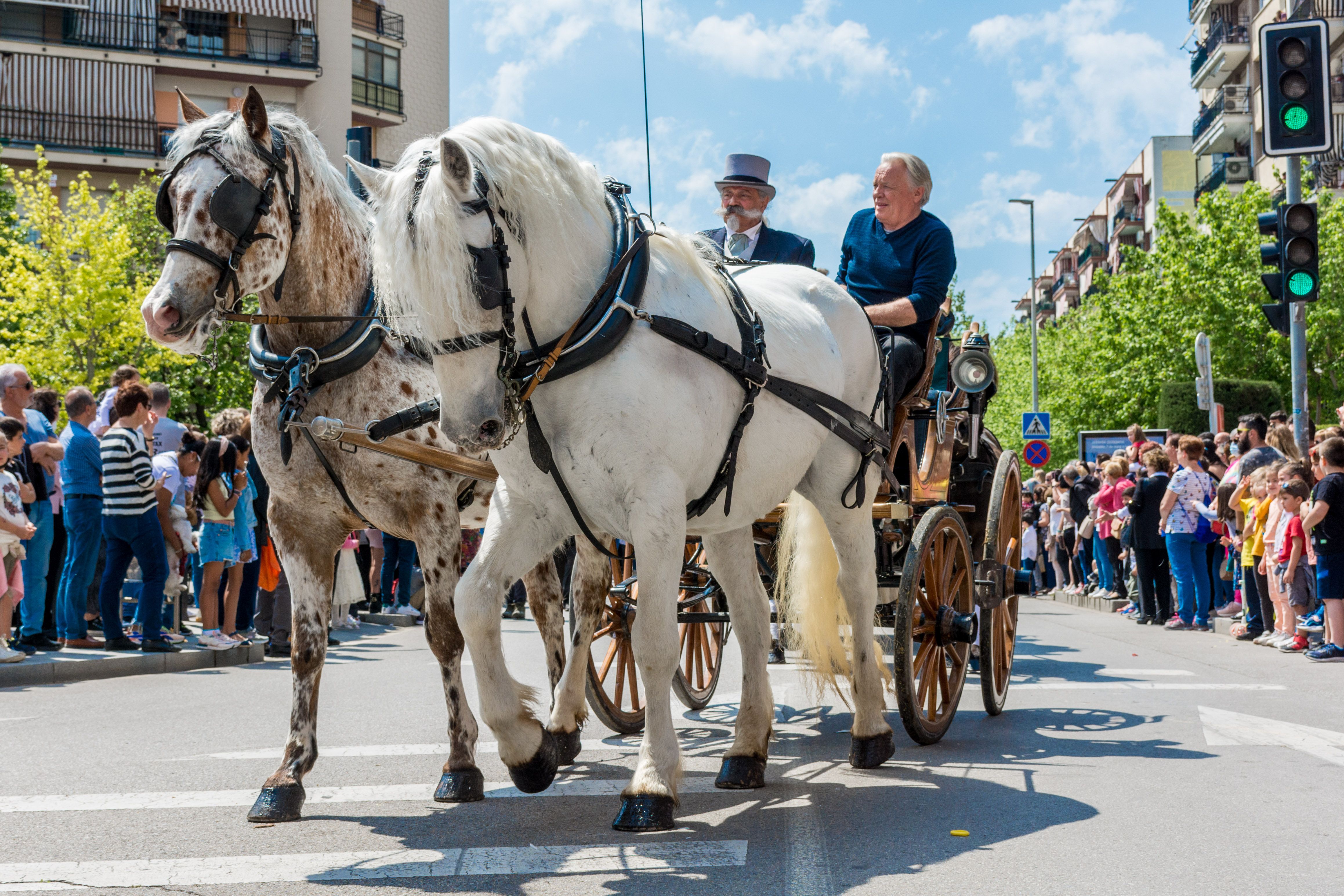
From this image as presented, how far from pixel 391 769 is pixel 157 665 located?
6033mm

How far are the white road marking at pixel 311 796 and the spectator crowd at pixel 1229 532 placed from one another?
7.65 meters

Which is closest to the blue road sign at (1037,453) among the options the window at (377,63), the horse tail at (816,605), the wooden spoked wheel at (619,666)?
the wooden spoked wheel at (619,666)

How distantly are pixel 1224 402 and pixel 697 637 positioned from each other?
30.5 m

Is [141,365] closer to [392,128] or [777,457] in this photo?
[392,128]

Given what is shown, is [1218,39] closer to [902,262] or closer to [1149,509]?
[1149,509]

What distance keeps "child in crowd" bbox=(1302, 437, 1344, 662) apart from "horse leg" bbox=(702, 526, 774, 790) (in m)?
7.25

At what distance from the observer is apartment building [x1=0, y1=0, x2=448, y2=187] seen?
4403 cm

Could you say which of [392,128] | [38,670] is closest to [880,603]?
[38,670]

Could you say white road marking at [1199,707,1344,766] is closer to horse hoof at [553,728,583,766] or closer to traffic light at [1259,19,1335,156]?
horse hoof at [553,728,583,766]

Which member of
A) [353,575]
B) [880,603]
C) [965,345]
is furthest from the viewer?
[353,575]

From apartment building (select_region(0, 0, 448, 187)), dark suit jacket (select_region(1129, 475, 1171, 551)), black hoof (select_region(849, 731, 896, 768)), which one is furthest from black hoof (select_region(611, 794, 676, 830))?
apartment building (select_region(0, 0, 448, 187))

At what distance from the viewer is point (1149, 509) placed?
16.0m

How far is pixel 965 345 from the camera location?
25.3 ft

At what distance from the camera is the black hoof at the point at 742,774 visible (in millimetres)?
5340
